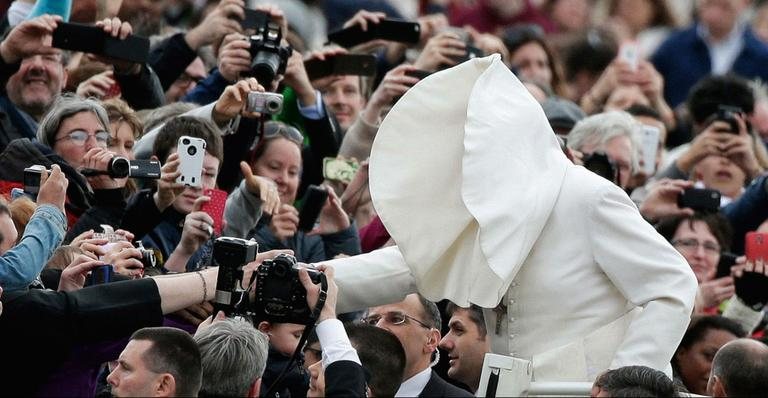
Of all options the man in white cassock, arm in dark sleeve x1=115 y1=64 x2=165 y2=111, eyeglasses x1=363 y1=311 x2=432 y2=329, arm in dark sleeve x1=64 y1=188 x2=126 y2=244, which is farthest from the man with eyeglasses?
arm in dark sleeve x1=115 y1=64 x2=165 y2=111

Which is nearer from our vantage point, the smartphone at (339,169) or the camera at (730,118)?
the smartphone at (339,169)

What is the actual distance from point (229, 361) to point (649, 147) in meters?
4.84

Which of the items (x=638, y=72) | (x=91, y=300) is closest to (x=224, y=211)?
(x=91, y=300)

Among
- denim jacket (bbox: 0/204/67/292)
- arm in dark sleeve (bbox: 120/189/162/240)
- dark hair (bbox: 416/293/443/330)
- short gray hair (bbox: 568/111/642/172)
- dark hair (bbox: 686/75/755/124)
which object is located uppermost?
denim jacket (bbox: 0/204/67/292)

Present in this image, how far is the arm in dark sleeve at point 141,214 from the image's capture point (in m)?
7.86

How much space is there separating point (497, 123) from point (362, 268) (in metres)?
0.77

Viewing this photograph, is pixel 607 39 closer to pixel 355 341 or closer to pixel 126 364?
pixel 355 341

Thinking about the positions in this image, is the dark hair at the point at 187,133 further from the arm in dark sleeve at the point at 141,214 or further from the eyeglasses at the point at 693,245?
the eyeglasses at the point at 693,245

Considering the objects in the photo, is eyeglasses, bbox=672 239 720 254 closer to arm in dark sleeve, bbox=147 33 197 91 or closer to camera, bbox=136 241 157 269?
arm in dark sleeve, bbox=147 33 197 91

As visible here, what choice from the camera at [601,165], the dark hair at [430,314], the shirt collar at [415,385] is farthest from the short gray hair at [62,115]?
the camera at [601,165]

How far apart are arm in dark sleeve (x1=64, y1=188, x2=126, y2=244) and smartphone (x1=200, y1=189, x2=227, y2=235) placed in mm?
378

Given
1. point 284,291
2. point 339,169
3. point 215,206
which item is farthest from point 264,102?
point 284,291

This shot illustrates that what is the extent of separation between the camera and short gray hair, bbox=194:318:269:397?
6.25m

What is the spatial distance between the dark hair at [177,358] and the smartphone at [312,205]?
2296 mm
